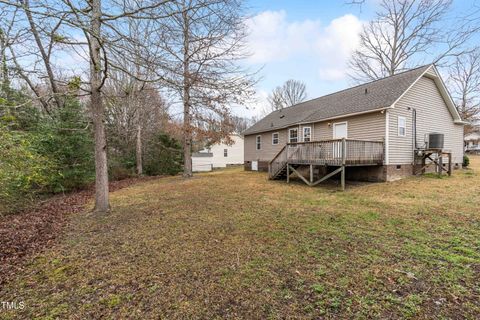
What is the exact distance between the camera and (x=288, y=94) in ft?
126

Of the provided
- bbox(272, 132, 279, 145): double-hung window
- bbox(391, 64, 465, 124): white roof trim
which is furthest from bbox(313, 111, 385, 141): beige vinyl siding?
bbox(272, 132, 279, 145): double-hung window

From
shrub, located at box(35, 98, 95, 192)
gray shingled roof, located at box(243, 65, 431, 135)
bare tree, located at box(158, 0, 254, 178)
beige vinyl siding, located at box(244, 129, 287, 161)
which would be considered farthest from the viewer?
beige vinyl siding, located at box(244, 129, 287, 161)

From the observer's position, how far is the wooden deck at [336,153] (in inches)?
378

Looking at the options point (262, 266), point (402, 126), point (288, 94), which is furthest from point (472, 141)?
point (262, 266)

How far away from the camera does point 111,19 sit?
18.0ft

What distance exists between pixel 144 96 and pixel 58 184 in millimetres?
9784

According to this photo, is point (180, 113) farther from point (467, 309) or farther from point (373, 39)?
point (373, 39)

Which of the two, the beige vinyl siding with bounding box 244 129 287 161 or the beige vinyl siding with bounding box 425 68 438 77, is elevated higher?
the beige vinyl siding with bounding box 425 68 438 77

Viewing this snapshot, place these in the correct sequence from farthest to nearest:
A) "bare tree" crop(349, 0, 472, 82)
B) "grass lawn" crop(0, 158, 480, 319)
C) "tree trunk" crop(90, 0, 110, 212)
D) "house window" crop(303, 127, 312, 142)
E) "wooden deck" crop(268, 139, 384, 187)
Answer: "bare tree" crop(349, 0, 472, 82), "house window" crop(303, 127, 312, 142), "wooden deck" crop(268, 139, 384, 187), "tree trunk" crop(90, 0, 110, 212), "grass lawn" crop(0, 158, 480, 319)

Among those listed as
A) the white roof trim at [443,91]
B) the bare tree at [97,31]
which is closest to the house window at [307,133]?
the white roof trim at [443,91]

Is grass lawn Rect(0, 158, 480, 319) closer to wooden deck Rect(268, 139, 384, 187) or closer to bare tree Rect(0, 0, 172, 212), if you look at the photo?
bare tree Rect(0, 0, 172, 212)

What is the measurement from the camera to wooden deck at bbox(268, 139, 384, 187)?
31.5 ft

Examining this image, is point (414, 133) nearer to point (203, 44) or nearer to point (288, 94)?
point (203, 44)

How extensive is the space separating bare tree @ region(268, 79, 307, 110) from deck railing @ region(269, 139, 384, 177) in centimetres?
2833
